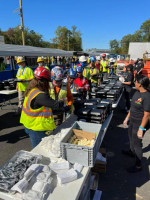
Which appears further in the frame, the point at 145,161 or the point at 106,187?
the point at 145,161

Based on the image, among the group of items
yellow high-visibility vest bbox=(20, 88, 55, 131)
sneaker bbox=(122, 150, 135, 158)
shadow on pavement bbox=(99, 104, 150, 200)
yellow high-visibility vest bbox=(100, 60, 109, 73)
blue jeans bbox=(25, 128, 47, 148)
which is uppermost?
A: yellow high-visibility vest bbox=(100, 60, 109, 73)

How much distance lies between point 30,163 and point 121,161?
2.33m

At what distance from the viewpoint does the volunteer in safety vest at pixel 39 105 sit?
197cm

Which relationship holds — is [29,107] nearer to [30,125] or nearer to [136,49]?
[30,125]

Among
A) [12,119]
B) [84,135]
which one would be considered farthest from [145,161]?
[12,119]

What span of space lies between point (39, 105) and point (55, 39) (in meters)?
58.6

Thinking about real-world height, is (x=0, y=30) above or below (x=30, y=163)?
above

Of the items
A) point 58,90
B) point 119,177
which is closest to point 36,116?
point 58,90

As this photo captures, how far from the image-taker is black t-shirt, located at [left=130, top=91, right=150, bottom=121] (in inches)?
97.2

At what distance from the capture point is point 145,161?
131 inches

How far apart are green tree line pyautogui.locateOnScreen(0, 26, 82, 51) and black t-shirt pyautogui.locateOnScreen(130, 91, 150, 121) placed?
45.9 m

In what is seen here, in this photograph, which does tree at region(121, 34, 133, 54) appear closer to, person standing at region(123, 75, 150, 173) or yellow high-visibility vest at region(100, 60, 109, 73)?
yellow high-visibility vest at region(100, 60, 109, 73)

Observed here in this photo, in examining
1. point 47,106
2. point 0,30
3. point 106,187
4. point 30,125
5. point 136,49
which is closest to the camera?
point 47,106

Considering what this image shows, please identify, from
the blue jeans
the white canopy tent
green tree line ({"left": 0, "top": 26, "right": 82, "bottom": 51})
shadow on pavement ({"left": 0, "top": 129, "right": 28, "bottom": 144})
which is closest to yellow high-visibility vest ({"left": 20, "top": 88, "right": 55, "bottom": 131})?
the blue jeans
